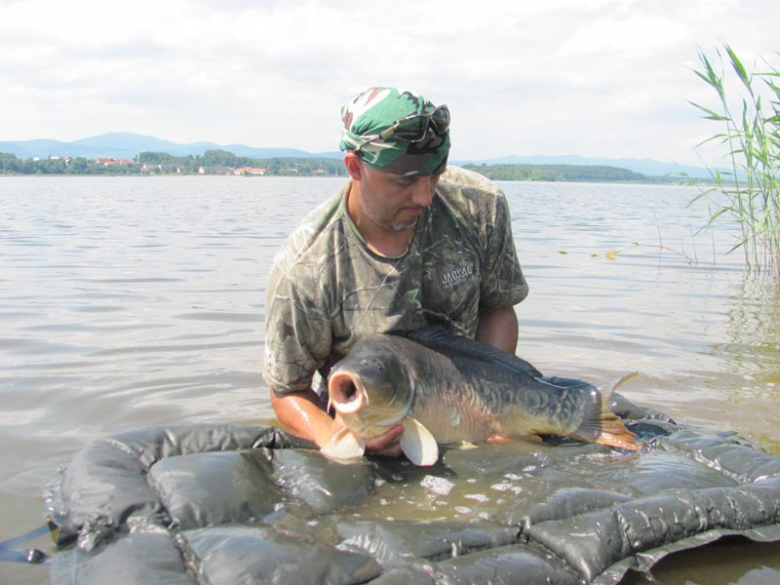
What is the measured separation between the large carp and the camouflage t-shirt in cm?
25

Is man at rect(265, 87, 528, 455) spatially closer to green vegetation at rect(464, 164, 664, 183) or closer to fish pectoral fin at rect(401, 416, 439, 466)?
fish pectoral fin at rect(401, 416, 439, 466)

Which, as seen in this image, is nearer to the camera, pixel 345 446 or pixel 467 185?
pixel 345 446

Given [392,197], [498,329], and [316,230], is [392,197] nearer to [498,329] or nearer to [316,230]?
[316,230]

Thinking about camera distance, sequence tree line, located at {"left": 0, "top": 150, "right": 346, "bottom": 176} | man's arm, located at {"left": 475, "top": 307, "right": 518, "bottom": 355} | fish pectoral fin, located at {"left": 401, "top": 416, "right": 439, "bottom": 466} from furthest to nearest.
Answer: tree line, located at {"left": 0, "top": 150, "right": 346, "bottom": 176}
man's arm, located at {"left": 475, "top": 307, "right": 518, "bottom": 355}
fish pectoral fin, located at {"left": 401, "top": 416, "right": 439, "bottom": 466}

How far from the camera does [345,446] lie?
3.34 m

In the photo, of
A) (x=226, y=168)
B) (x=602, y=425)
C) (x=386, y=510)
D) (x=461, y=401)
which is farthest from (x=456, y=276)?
(x=226, y=168)

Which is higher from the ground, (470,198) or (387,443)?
(470,198)

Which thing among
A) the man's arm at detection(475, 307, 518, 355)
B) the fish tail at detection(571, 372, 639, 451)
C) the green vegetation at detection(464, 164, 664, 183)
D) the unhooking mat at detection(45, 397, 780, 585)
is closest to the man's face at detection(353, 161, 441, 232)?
the man's arm at detection(475, 307, 518, 355)

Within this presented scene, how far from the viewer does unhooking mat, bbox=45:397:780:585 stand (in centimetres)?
253

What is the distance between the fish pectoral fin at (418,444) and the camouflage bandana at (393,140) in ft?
3.66

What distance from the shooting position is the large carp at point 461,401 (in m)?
3.33

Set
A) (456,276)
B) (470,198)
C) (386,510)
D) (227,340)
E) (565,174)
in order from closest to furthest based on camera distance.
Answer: (386,510) < (456,276) < (470,198) < (227,340) < (565,174)

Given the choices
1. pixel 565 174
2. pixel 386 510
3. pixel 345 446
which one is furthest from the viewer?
pixel 565 174

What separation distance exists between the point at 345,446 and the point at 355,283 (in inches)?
34.2
